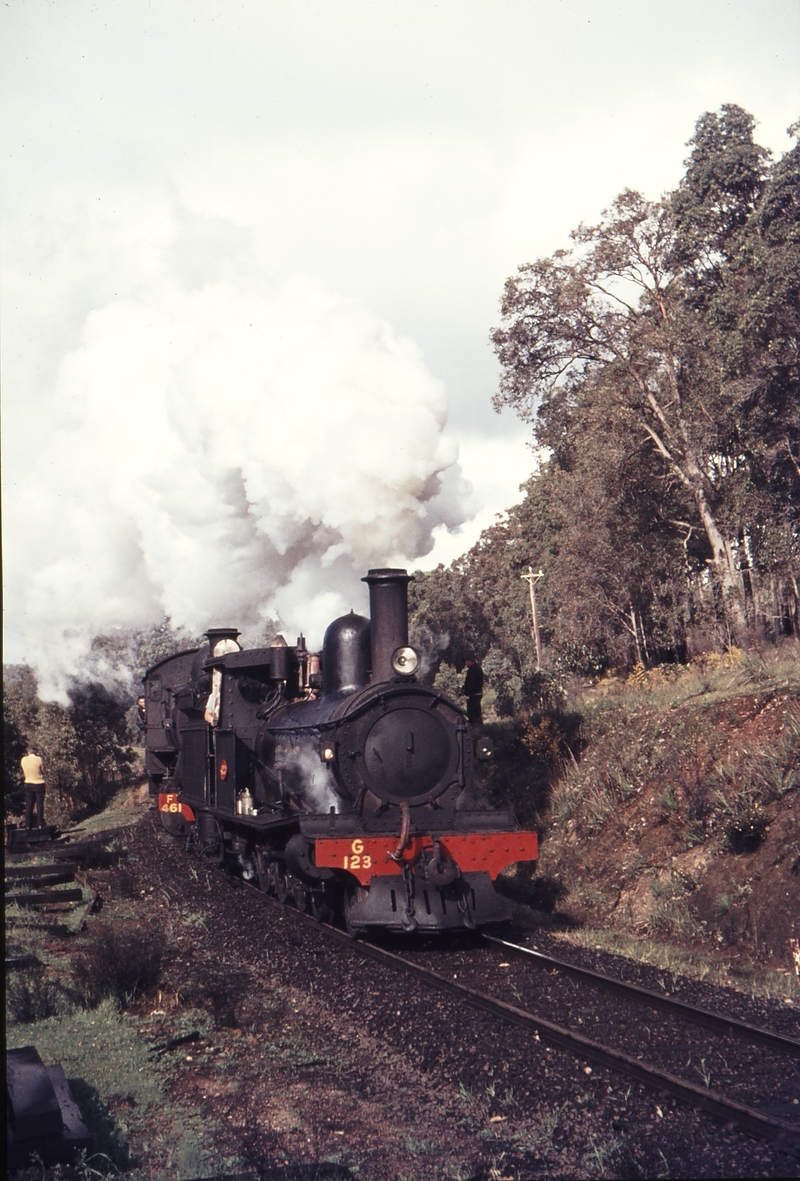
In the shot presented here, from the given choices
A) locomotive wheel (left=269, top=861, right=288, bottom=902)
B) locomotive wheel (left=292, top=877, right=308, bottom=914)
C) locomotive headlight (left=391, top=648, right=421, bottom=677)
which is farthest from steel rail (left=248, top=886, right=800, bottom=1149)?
locomotive headlight (left=391, top=648, right=421, bottom=677)

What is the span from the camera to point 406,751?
972cm

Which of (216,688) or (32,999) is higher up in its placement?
(216,688)

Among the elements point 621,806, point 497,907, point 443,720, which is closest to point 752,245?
point 621,806

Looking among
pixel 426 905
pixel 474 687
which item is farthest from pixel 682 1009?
pixel 474 687

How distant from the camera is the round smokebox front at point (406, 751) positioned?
9.59 metres

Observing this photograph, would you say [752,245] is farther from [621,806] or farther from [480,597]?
[480,597]

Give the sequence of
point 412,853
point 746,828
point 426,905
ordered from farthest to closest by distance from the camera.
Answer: point 746,828 → point 412,853 → point 426,905

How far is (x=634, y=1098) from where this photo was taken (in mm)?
5504

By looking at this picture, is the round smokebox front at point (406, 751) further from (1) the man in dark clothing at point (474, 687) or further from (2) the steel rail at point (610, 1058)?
(1) the man in dark clothing at point (474, 687)

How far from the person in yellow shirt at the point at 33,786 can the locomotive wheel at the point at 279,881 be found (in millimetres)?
7486

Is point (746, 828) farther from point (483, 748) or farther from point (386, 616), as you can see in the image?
point (386, 616)

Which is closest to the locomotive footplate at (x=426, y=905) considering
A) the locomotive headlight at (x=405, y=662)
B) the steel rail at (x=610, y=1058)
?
the steel rail at (x=610, y=1058)

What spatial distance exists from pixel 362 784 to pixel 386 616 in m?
1.76

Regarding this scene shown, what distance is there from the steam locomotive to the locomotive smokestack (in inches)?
0.5
